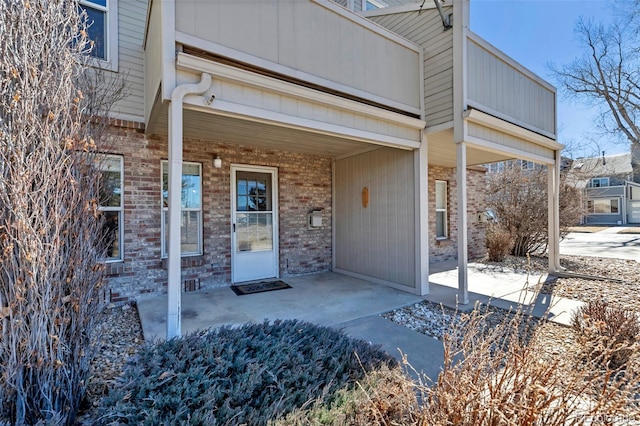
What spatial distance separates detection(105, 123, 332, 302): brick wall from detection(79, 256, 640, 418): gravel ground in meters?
0.70

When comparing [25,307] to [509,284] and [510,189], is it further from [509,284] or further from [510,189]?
[510,189]

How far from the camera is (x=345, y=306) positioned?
15.7 ft

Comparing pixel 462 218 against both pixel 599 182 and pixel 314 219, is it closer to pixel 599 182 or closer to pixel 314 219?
pixel 314 219

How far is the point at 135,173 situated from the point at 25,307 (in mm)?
3476

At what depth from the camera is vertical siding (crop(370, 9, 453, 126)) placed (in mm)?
5145

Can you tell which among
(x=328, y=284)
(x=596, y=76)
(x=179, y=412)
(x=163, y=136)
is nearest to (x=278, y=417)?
(x=179, y=412)

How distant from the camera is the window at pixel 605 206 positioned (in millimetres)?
27812

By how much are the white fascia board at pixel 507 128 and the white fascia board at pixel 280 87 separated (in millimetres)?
1013

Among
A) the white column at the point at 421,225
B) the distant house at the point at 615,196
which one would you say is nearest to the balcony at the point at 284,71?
the white column at the point at 421,225

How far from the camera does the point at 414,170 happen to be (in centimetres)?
551

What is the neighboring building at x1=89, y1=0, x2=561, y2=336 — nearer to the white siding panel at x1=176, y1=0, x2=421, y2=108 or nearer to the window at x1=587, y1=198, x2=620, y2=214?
the white siding panel at x1=176, y1=0, x2=421, y2=108

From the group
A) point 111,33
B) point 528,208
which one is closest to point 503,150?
point 528,208

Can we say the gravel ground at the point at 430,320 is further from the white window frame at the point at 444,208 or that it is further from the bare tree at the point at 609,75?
the bare tree at the point at 609,75

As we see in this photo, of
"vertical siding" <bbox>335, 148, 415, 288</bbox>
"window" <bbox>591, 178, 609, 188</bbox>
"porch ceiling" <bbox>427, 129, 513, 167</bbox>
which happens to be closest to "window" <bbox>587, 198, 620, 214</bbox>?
"window" <bbox>591, 178, 609, 188</bbox>
